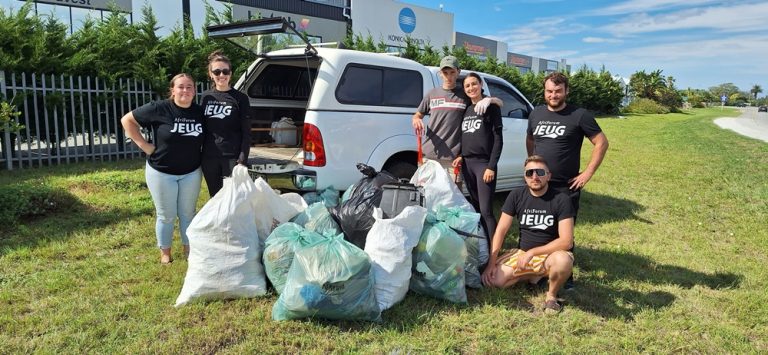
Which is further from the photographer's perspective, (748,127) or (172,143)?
(748,127)

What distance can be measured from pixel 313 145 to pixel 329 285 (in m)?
1.76

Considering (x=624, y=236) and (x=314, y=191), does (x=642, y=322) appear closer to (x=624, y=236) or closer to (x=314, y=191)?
(x=624, y=236)

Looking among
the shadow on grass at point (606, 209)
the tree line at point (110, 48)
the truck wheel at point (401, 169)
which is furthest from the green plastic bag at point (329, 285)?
the tree line at point (110, 48)

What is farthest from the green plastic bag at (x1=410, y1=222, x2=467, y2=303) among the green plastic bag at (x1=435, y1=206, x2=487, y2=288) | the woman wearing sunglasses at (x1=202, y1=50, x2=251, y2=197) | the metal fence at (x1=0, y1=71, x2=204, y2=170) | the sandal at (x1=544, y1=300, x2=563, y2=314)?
the metal fence at (x1=0, y1=71, x2=204, y2=170)

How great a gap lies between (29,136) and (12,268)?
5312 millimetres

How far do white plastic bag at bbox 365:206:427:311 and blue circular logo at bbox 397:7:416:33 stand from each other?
3090 centimetres

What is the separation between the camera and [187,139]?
3.85 metres

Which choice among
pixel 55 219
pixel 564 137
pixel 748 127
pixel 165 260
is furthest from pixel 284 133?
pixel 748 127

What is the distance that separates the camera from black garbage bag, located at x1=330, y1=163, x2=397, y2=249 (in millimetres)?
3711

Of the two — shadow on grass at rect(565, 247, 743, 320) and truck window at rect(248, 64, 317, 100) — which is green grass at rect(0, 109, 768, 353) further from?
truck window at rect(248, 64, 317, 100)

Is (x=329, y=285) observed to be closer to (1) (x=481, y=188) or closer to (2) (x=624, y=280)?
(1) (x=481, y=188)

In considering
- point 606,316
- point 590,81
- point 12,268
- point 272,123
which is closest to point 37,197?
point 12,268

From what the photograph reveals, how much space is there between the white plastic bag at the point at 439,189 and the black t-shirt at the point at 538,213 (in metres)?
0.51

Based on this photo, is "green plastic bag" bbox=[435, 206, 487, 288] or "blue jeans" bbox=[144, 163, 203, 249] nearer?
"green plastic bag" bbox=[435, 206, 487, 288]
